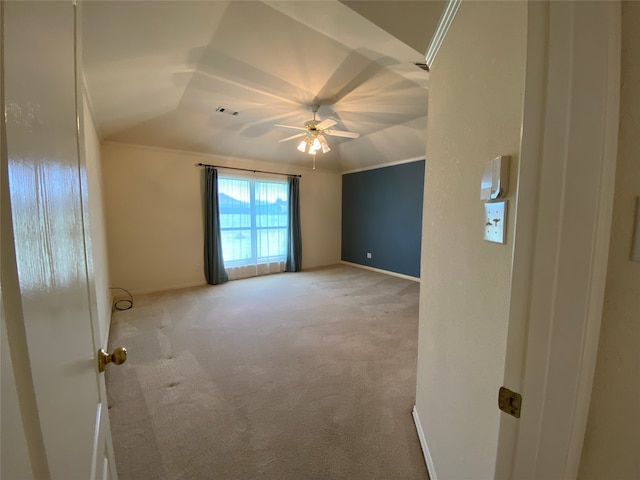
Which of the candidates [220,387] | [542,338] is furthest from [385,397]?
[542,338]

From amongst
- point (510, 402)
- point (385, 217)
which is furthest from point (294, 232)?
point (510, 402)

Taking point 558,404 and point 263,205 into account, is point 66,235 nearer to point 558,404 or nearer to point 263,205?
point 558,404

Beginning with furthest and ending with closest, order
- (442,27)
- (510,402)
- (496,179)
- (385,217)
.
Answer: (385,217) → (442,27) → (496,179) → (510,402)

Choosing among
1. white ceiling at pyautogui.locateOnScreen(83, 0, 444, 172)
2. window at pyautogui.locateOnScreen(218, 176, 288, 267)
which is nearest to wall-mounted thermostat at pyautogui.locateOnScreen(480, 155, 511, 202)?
white ceiling at pyautogui.locateOnScreen(83, 0, 444, 172)

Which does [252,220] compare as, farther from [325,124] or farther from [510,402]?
[510,402]

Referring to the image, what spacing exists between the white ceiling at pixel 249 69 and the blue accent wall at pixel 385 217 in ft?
2.89

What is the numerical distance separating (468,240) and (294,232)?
4769 millimetres

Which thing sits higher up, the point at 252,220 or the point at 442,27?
the point at 442,27

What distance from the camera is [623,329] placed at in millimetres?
495

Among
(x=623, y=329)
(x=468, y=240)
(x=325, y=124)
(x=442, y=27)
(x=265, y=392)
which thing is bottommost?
(x=265, y=392)

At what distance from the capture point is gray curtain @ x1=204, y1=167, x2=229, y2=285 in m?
4.51

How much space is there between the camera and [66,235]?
530mm

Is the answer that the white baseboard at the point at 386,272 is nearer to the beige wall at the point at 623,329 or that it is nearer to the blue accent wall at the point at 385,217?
the blue accent wall at the point at 385,217

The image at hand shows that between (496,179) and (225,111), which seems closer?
(496,179)
